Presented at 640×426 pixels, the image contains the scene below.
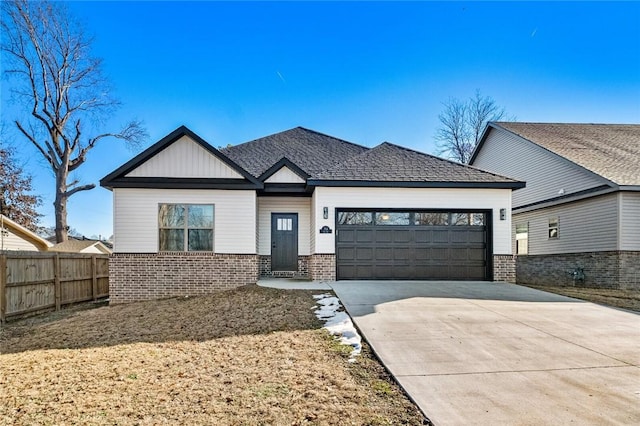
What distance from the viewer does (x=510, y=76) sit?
18.3 m

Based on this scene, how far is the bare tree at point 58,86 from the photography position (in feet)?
61.7

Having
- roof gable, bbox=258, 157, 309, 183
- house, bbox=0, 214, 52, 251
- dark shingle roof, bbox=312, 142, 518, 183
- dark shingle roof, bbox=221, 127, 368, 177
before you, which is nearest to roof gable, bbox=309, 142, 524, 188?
dark shingle roof, bbox=312, 142, 518, 183

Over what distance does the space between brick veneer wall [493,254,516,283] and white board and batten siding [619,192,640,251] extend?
3.83 metres

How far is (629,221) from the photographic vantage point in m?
12.2

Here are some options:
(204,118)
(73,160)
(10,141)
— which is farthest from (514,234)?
(10,141)

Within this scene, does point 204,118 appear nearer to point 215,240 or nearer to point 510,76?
point 215,240

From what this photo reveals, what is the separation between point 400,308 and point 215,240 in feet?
20.4

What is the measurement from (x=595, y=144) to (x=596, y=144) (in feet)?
0.11

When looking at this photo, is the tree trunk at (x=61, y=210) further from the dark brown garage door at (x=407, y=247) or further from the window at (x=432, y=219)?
the window at (x=432, y=219)

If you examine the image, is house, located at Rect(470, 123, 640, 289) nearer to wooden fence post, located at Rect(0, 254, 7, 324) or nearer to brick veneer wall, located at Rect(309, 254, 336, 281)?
brick veneer wall, located at Rect(309, 254, 336, 281)

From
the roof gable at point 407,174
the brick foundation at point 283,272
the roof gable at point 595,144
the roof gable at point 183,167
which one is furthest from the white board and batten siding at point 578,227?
the roof gable at point 183,167

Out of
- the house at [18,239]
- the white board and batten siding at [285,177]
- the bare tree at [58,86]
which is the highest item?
the bare tree at [58,86]

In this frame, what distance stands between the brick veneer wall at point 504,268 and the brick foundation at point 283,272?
6.11m

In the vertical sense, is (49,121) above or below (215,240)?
above
